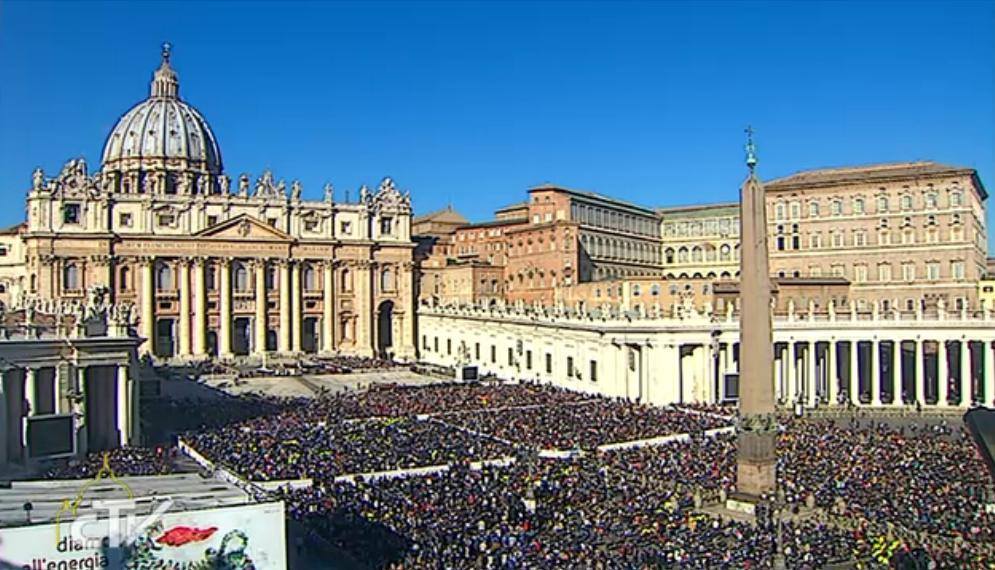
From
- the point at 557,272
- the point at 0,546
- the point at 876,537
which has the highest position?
the point at 557,272

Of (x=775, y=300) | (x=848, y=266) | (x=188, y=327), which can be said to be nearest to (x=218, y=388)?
(x=188, y=327)

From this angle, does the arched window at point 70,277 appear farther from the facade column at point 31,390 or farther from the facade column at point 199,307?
the facade column at point 31,390

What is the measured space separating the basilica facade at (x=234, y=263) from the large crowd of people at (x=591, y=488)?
30.6 m

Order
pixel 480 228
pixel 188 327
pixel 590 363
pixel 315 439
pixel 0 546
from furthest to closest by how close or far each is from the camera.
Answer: pixel 480 228
pixel 188 327
pixel 590 363
pixel 315 439
pixel 0 546

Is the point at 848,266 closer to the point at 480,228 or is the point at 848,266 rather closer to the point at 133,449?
the point at 480,228

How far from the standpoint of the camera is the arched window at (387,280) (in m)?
80.8

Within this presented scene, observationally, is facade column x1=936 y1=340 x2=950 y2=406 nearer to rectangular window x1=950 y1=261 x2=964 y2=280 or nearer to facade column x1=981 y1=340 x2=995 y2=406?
facade column x1=981 y1=340 x2=995 y2=406

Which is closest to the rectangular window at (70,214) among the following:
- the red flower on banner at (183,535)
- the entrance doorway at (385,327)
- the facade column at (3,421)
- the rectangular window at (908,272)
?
the entrance doorway at (385,327)

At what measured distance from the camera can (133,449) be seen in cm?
3466

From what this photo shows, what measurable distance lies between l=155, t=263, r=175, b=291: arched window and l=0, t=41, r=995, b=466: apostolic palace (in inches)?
7.6

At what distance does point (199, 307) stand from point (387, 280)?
48.2 feet

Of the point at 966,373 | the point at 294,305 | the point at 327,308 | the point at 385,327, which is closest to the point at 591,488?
the point at 966,373

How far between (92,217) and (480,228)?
100 ft

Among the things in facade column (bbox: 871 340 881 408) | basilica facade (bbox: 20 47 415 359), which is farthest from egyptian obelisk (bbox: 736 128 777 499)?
basilica facade (bbox: 20 47 415 359)
